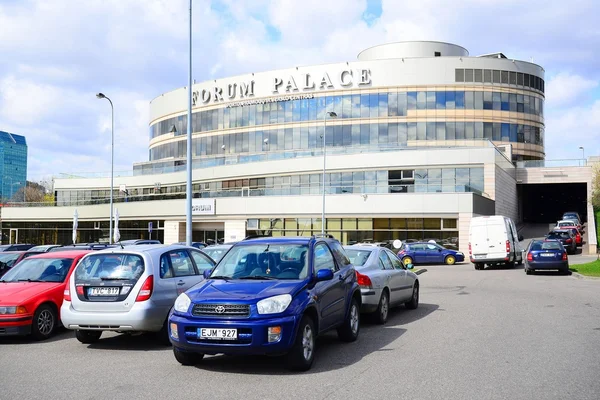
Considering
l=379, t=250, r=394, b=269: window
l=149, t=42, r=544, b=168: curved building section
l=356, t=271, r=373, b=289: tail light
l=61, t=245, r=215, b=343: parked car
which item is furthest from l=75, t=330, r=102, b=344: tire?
l=149, t=42, r=544, b=168: curved building section

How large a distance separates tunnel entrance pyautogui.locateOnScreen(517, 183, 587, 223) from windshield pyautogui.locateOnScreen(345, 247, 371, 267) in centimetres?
6692

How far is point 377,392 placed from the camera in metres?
6.59

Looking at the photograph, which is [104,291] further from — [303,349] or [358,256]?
[358,256]

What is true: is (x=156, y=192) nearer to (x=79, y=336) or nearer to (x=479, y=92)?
(x=479, y=92)

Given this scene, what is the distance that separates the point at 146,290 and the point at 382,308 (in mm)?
4725

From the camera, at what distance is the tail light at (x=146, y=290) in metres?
9.31

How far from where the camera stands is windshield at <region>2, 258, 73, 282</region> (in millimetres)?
11320

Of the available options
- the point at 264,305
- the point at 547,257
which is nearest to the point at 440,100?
the point at 547,257

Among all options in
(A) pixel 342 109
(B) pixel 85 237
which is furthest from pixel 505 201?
(B) pixel 85 237

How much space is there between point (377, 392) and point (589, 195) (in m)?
64.5

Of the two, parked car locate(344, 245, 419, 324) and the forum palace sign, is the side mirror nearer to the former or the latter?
parked car locate(344, 245, 419, 324)

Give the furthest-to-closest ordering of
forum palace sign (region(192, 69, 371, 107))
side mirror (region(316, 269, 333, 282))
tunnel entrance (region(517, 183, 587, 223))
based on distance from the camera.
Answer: tunnel entrance (region(517, 183, 587, 223)) < forum palace sign (region(192, 69, 371, 107)) < side mirror (region(316, 269, 333, 282))

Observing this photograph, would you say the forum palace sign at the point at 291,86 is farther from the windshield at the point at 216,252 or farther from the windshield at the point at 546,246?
the windshield at the point at 216,252

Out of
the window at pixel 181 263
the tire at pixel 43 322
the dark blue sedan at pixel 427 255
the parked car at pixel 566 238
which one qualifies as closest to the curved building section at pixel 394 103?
the parked car at pixel 566 238
